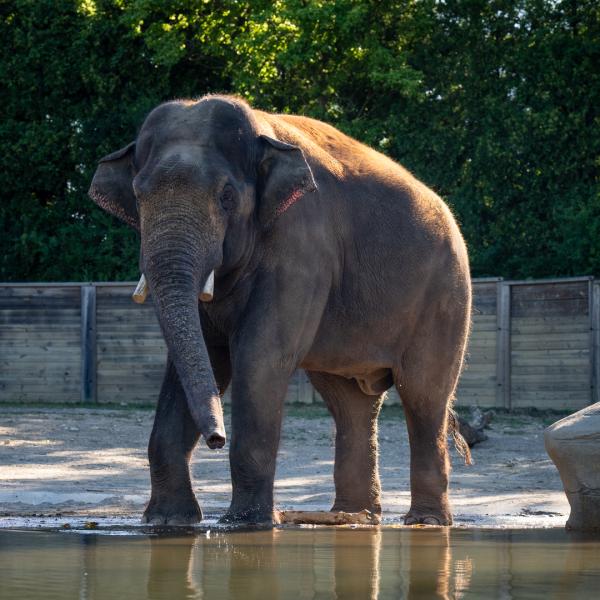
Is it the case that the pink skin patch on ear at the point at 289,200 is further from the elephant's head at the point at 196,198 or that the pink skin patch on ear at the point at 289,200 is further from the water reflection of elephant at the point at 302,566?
the water reflection of elephant at the point at 302,566

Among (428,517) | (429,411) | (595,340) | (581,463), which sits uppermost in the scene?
(595,340)

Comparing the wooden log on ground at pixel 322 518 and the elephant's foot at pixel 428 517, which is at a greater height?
the wooden log on ground at pixel 322 518

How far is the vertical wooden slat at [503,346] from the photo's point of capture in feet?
62.7

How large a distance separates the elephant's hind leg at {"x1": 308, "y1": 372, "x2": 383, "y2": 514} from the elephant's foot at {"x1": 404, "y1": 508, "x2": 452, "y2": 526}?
0.42 metres

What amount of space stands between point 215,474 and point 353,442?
97.0 inches

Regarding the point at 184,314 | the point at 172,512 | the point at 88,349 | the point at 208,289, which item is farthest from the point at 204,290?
the point at 88,349

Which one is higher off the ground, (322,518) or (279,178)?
(279,178)

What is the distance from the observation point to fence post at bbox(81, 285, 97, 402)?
20.3 meters

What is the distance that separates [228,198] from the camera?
7.28 metres

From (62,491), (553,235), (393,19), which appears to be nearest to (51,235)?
(393,19)

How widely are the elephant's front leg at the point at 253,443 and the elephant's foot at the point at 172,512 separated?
0.30 meters

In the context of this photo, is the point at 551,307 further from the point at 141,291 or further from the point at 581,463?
the point at 141,291

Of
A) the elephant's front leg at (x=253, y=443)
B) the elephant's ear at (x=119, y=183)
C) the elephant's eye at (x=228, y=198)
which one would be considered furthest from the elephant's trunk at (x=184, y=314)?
the elephant's ear at (x=119, y=183)

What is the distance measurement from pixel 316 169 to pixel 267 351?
1.29 meters
